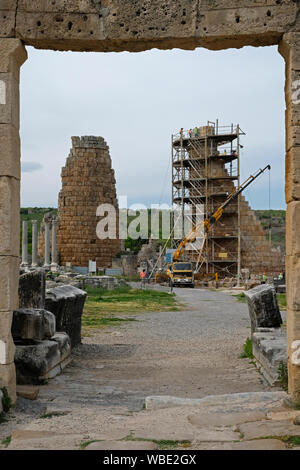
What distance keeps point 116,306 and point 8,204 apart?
13.9m

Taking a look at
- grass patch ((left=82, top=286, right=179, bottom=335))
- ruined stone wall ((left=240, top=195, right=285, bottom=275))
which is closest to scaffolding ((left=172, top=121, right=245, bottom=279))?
ruined stone wall ((left=240, top=195, right=285, bottom=275))

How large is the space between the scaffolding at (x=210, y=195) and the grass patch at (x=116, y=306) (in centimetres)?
2063

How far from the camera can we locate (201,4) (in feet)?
19.6

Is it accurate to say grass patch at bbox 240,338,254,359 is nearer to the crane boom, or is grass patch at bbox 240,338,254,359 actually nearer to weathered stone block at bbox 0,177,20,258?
weathered stone block at bbox 0,177,20,258

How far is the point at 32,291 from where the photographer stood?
8023 mm

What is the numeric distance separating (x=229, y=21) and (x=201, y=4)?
0.37 metres

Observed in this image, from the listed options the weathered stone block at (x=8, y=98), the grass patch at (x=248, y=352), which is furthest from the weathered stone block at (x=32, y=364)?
the grass patch at (x=248, y=352)

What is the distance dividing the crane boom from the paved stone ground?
33.1 metres

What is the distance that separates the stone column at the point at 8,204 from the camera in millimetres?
5672

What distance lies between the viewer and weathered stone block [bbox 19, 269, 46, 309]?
8.00 m

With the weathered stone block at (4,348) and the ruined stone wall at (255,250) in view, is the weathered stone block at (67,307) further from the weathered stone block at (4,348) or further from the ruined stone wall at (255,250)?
the ruined stone wall at (255,250)

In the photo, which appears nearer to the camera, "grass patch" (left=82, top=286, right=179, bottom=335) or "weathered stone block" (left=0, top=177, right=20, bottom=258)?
"weathered stone block" (left=0, top=177, right=20, bottom=258)

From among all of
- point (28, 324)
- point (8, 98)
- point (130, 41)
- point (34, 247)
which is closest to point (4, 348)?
point (28, 324)
